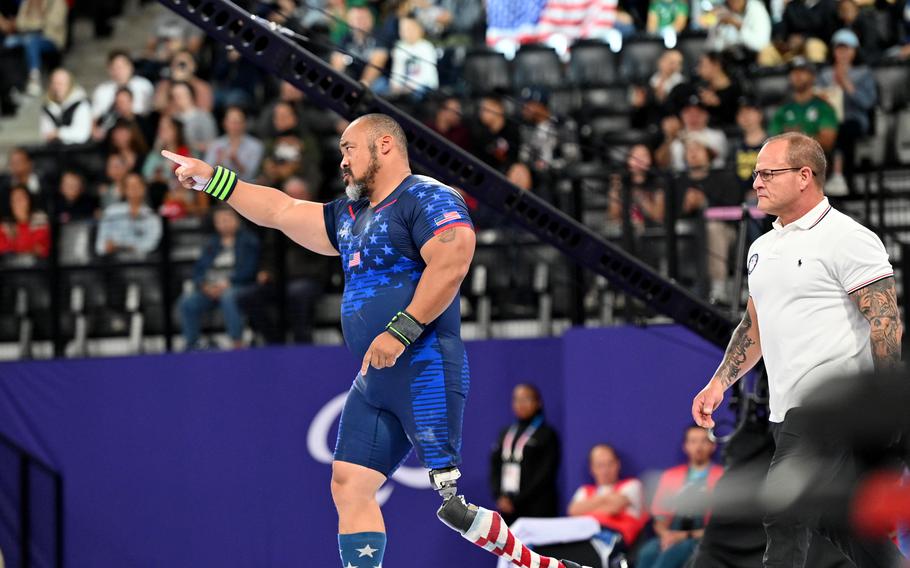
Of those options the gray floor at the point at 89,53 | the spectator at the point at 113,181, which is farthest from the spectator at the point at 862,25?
the gray floor at the point at 89,53

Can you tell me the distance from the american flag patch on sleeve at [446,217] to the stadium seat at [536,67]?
9.75 m

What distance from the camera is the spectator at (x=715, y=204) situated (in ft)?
34.1

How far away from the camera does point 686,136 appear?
12.5 metres

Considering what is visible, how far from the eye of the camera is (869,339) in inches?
216

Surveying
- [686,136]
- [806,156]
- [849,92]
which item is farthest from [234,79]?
[806,156]

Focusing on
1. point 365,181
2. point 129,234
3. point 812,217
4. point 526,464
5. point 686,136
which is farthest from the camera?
point 686,136

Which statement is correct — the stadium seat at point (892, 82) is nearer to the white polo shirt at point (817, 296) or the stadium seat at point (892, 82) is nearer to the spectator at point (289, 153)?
the spectator at point (289, 153)

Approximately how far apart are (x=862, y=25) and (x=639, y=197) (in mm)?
4783

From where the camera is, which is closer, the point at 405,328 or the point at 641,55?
the point at 405,328

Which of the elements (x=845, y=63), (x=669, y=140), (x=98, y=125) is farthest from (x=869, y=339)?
(x=98, y=125)

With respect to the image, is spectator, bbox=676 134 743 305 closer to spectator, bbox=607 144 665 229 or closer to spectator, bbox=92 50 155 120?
spectator, bbox=607 144 665 229

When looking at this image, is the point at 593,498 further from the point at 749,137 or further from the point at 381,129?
the point at 381,129

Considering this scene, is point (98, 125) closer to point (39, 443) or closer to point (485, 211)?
point (39, 443)

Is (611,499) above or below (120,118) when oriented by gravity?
below
